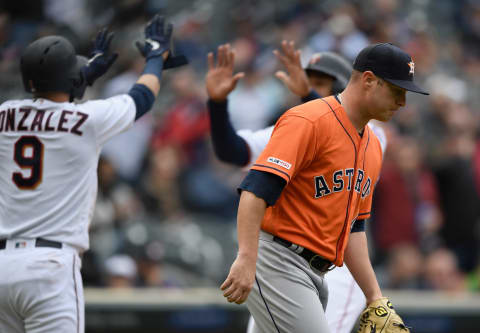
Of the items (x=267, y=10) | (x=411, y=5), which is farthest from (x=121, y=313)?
(x=411, y=5)

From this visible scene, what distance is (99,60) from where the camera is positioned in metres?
3.93

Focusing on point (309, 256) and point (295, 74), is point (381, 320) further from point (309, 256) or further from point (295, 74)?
point (295, 74)

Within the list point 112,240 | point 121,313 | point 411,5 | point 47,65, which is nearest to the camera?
point 47,65

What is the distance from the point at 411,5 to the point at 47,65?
29.3ft

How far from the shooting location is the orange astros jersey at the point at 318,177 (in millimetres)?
3182

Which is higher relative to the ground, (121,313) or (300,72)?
(300,72)

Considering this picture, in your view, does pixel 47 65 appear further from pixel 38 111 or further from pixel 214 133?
pixel 214 133

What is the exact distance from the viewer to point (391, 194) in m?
7.55

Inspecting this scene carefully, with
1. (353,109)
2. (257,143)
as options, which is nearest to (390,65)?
(353,109)

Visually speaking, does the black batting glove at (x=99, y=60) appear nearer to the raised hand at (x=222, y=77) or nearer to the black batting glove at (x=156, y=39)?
the black batting glove at (x=156, y=39)

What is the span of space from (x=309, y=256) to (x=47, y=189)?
1180 mm

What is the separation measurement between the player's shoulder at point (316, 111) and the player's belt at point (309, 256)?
0.55m

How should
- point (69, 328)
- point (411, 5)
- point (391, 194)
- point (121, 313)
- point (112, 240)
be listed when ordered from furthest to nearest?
point (411, 5)
point (391, 194)
point (112, 240)
point (121, 313)
point (69, 328)

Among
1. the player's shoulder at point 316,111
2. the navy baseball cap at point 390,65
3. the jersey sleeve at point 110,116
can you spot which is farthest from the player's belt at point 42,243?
the navy baseball cap at point 390,65
